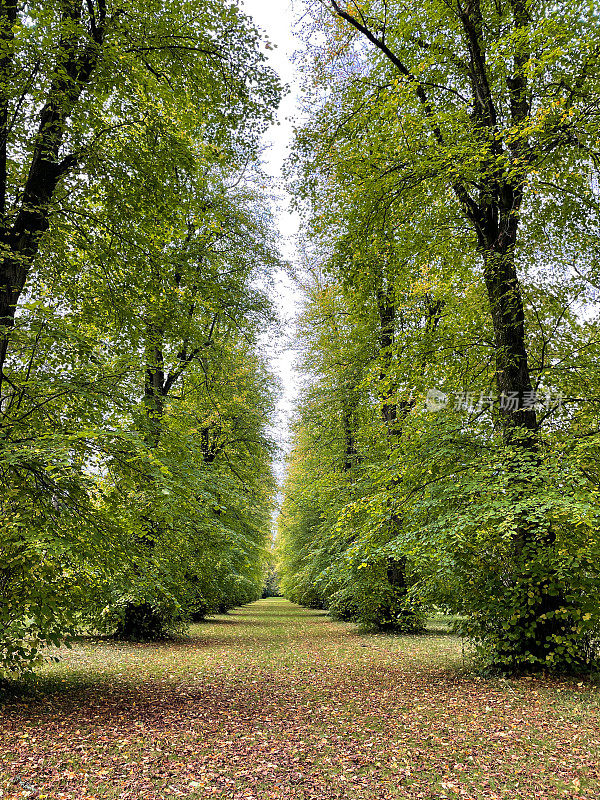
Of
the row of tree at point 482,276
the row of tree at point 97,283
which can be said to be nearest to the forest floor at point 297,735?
the row of tree at point 97,283

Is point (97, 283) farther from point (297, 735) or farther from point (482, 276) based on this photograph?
point (297, 735)

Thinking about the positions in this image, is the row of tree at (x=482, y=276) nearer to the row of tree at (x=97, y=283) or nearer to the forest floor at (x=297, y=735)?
the forest floor at (x=297, y=735)

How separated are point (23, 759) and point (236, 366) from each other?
13.1 metres

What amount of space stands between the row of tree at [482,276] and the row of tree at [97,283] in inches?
93.0

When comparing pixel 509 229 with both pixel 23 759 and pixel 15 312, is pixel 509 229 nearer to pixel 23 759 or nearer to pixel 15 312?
pixel 15 312

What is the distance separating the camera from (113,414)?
6.42m

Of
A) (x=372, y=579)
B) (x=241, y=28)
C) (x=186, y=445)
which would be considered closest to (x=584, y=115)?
(x=241, y=28)

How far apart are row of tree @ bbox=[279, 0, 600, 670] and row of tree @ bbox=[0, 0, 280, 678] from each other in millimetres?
2361

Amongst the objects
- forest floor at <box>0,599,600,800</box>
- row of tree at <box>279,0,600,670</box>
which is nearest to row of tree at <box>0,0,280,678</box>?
forest floor at <box>0,599,600,800</box>

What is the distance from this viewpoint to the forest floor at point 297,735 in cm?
407

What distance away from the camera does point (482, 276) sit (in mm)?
8961

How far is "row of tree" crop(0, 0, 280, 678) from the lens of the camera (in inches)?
226

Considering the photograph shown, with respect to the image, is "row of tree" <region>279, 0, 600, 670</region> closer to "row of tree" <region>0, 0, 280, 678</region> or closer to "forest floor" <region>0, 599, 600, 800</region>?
"forest floor" <region>0, 599, 600, 800</region>

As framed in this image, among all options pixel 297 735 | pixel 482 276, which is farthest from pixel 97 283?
pixel 297 735
